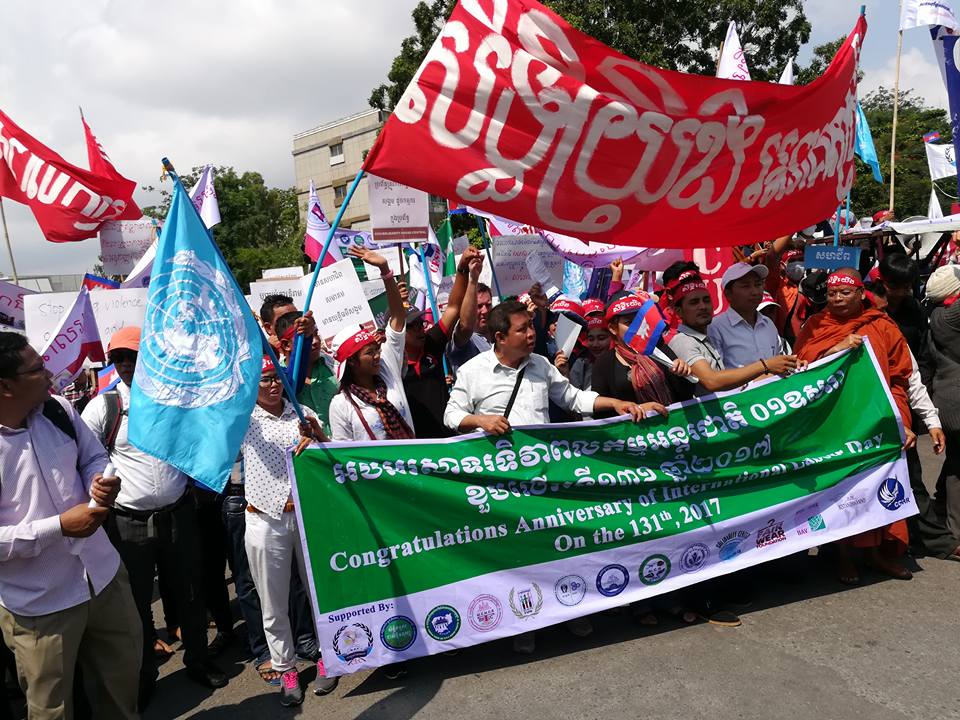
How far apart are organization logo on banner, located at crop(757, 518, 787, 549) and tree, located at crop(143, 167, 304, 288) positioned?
28.0 m

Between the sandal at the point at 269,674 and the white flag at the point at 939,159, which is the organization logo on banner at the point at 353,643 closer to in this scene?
the sandal at the point at 269,674

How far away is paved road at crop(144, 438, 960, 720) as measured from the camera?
3164 millimetres

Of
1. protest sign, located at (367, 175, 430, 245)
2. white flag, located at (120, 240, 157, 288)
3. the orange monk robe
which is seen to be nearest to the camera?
the orange monk robe

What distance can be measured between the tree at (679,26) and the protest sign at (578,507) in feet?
44.6

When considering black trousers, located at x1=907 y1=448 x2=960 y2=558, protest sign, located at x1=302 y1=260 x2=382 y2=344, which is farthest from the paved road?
protest sign, located at x1=302 y1=260 x2=382 y2=344

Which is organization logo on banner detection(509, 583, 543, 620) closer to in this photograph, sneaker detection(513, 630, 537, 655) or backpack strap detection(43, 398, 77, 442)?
sneaker detection(513, 630, 537, 655)

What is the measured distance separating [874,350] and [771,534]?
4.43 ft

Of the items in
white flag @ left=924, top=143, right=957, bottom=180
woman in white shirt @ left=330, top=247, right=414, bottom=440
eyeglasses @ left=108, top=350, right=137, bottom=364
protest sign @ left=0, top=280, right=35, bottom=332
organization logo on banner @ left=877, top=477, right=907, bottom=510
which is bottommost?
organization logo on banner @ left=877, top=477, right=907, bottom=510

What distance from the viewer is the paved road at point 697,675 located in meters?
3.16

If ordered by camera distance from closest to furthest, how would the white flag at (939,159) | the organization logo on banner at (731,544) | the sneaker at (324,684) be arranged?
the sneaker at (324,684), the organization logo on banner at (731,544), the white flag at (939,159)

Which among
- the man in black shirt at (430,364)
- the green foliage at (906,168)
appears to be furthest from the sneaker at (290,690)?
the green foliage at (906,168)

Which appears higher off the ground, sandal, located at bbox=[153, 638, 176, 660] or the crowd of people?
the crowd of people

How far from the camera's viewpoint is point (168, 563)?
149 inches

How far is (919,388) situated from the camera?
4.55 metres
